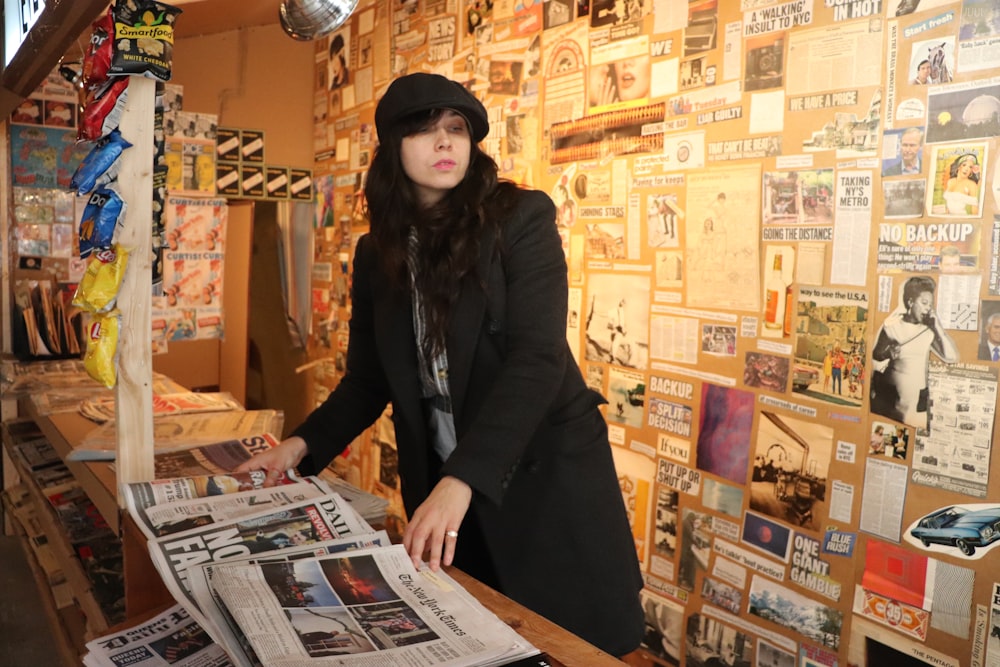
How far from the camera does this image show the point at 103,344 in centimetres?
147

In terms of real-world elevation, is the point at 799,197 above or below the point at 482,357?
above

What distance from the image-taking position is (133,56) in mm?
1407

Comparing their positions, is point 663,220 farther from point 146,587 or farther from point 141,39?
point 146,587

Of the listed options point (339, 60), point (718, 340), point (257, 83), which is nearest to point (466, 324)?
point (718, 340)

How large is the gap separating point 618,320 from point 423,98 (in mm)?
1657

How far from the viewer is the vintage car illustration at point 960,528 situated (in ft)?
6.40

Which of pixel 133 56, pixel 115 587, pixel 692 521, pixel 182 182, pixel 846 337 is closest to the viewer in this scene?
pixel 133 56

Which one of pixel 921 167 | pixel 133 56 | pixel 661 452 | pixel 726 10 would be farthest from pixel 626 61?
pixel 133 56

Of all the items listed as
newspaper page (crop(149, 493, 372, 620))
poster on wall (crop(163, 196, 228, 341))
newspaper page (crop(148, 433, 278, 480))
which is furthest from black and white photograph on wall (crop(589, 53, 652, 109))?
poster on wall (crop(163, 196, 228, 341))

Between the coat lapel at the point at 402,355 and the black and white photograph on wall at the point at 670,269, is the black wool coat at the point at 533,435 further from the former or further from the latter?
the black and white photograph on wall at the point at 670,269

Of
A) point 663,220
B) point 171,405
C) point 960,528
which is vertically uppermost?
point 663,220

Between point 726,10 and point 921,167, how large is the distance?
2.63ft

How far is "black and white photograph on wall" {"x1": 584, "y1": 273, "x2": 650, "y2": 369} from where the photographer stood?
2836 millimetres

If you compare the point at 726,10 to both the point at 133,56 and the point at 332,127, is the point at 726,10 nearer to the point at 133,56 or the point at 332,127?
the point at 133,56
